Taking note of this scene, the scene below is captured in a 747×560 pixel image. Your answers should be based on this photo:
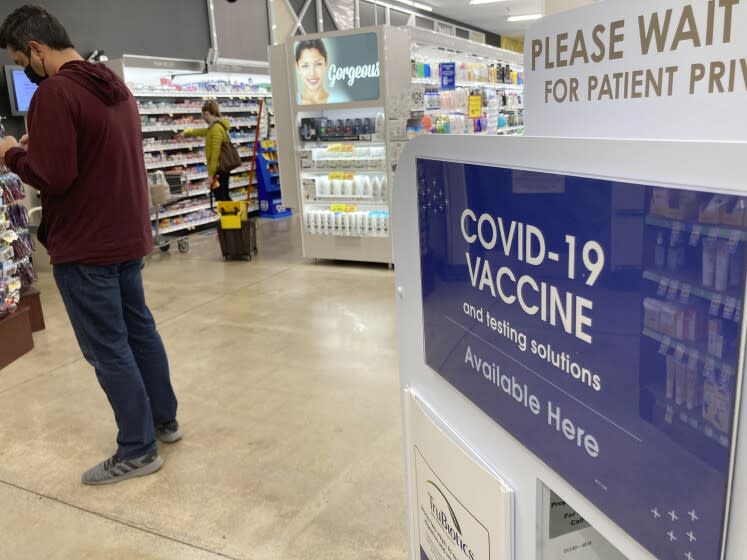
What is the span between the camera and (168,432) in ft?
10.5

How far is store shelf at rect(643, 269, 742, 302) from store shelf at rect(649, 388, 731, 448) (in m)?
0.13

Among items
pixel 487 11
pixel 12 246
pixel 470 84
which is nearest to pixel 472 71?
pixel 470 84

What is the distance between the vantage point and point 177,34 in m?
9.68

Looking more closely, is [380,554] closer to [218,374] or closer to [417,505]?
[417,505]

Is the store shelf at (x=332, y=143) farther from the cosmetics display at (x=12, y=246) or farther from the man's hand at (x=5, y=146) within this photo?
the man's hand at (x=5, y=146)

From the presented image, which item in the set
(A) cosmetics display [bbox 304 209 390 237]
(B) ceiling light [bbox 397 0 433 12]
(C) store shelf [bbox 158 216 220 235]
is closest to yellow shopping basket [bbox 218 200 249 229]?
(A) cosmetics display [bbox 304 209 390 237]

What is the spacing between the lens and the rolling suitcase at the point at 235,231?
7.11 meters

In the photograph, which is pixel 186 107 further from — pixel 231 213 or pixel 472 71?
pixel 472 71

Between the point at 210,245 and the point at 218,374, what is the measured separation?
15.2ft

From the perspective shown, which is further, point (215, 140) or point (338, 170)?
point (215, 140)

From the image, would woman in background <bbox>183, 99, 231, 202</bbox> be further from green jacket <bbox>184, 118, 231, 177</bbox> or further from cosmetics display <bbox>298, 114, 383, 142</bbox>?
cosmetics display <bbox>298, 114, 383, 142</bbox>

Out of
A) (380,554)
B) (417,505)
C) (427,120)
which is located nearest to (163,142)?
(427,120)

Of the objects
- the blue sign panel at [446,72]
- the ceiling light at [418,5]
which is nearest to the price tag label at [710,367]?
the blue sign panel at [446,72]

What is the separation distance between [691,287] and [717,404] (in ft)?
0.42
